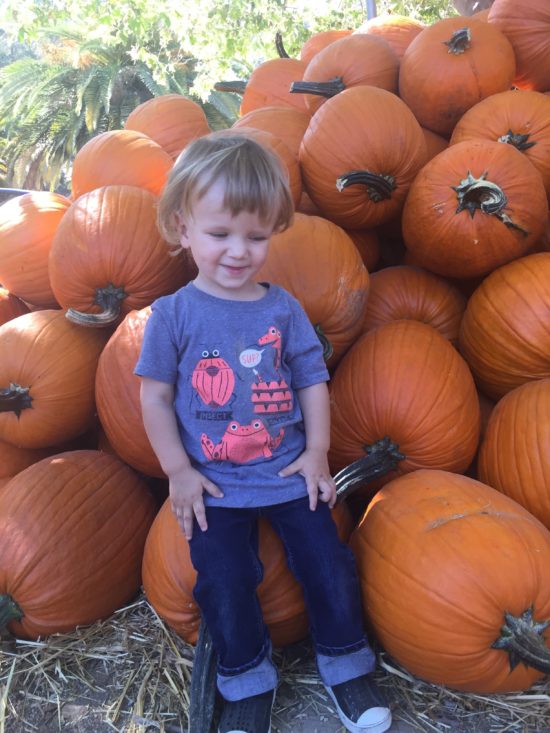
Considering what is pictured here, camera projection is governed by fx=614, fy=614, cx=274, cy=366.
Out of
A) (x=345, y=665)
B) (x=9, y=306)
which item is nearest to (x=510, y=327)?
(x=345, y=665)

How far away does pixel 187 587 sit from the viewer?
179 cm

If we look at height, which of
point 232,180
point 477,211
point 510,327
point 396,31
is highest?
point 396,31

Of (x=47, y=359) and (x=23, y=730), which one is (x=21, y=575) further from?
(x=47, y=359)

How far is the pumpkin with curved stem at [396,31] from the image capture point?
3626 millimetres

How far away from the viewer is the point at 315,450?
69.6 inches

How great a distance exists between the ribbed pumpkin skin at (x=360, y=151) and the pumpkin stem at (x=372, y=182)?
24mm

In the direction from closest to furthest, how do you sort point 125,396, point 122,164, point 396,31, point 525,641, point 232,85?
1. point 525,641
2. point 125,396
3. point 122,164
4. point 396,31
5. point 232,85

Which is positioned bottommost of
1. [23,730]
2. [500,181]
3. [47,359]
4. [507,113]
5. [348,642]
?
[23,730]

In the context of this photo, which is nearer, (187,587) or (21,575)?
(187,587)

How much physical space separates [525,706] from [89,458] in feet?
5.31

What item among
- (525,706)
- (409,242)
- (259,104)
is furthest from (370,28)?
(525,706)

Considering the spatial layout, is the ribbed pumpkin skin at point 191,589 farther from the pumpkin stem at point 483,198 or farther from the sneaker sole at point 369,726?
the pumpkin stem at point 483,198

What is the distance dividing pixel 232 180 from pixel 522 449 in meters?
1.27

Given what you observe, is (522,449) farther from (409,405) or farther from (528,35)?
(528,35)
